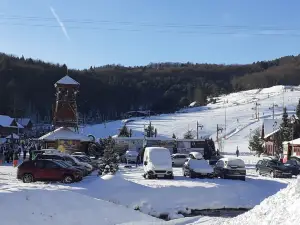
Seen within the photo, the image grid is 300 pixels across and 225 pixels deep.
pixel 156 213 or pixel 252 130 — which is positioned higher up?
pixel 252 130

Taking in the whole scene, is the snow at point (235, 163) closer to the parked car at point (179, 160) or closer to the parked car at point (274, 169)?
the parked car at point (274, 169)

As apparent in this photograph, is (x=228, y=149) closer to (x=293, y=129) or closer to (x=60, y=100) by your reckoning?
(x=293, y=129)

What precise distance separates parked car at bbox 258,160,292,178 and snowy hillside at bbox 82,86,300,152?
54.6 m

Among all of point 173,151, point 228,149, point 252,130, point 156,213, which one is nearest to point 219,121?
point 252,130

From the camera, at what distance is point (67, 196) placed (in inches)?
811

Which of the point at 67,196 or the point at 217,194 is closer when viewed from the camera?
the point at 67,196

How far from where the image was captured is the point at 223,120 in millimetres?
137750

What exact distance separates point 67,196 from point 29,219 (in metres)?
2.99

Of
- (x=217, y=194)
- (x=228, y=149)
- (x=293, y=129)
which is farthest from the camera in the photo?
(x=228, y=149)

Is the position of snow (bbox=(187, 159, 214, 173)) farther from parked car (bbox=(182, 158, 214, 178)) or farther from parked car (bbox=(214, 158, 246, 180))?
parked car (bbox=(214, 158, 246, 180))

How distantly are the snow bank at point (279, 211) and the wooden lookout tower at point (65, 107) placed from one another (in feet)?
152

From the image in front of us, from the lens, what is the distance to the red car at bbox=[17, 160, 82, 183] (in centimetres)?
2888

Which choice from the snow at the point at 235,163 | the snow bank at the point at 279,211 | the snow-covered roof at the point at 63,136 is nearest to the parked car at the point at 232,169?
the snow at the point at 235,163

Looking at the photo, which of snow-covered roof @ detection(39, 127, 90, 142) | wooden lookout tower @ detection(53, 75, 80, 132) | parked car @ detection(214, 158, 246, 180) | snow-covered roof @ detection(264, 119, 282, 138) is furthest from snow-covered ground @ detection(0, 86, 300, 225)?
snow-covered roof @ detection(264, 119, 282, 138)
